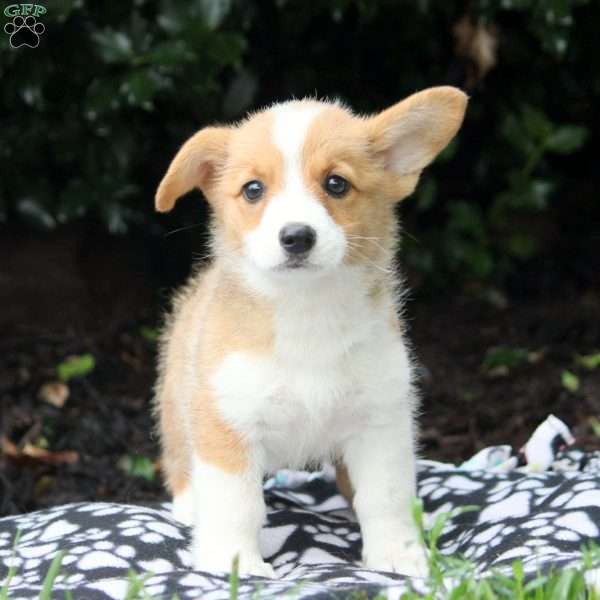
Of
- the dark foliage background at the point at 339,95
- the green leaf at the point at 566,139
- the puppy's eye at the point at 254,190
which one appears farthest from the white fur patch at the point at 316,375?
the green leaf at the point at 566,139

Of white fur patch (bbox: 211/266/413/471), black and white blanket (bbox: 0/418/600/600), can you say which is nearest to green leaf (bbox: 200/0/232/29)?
white fur patch (bbox: 211/266/413/471)

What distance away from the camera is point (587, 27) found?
20.5 ft

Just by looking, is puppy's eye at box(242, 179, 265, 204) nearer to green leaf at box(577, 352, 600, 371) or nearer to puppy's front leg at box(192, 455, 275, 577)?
puppy's front leg at box(192, 455, 275, 577)

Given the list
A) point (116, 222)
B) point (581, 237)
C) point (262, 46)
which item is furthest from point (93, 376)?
point (581, 237)

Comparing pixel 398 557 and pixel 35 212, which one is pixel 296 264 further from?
pixel 35 212

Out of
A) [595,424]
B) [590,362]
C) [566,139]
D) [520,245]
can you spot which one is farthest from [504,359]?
[566,139]

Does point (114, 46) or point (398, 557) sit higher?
point (114, 46)

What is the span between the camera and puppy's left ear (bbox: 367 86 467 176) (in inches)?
146

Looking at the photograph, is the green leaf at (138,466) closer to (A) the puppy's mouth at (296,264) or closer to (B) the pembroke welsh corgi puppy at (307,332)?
(B) the pembroke welsh corgi puppy at (307,332)

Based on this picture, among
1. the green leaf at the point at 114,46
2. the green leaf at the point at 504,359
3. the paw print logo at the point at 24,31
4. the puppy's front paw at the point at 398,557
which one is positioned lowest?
the puppy's front paw at the point at 398,557

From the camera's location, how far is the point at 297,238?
330cm

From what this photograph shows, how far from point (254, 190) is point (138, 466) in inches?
80.1

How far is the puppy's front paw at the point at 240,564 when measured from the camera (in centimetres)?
352

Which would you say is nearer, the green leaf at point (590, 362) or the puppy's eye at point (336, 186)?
the puppy's eye at point (336, 186)
